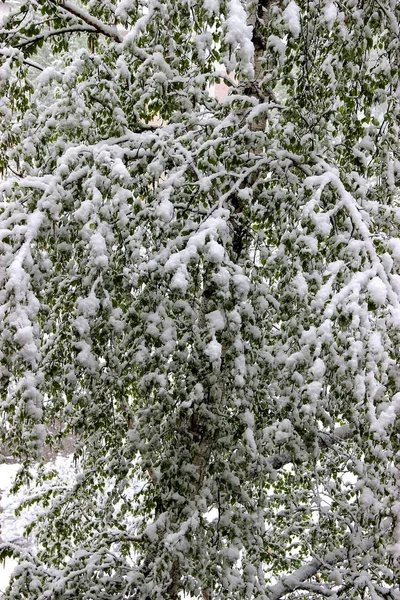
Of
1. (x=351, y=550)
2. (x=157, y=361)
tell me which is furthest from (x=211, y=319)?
(x=351, y=550)

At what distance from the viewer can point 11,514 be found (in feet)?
45.6

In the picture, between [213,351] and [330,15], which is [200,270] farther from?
[330,15]

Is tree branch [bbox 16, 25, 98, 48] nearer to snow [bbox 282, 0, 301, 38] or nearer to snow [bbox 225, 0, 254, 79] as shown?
snow [bbox 225, 0, 254, 79]

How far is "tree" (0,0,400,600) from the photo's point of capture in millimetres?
2266

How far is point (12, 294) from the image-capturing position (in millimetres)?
2145

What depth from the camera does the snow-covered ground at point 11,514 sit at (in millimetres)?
12602

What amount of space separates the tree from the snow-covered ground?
960 cm

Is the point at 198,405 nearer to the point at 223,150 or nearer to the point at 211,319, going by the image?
the point at 211,319

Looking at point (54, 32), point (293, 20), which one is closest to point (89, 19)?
point (54, 32)

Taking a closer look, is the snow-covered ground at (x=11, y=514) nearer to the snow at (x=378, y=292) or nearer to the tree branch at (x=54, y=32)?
the tree branch at (x=54, y=32)

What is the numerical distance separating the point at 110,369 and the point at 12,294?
2.60 ft

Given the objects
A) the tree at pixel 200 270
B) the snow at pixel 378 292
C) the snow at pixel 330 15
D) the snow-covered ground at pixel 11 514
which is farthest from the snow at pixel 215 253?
the snow-covered ground at pixel 11 514

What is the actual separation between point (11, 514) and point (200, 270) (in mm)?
12978

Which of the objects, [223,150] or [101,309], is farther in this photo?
[223,150]
